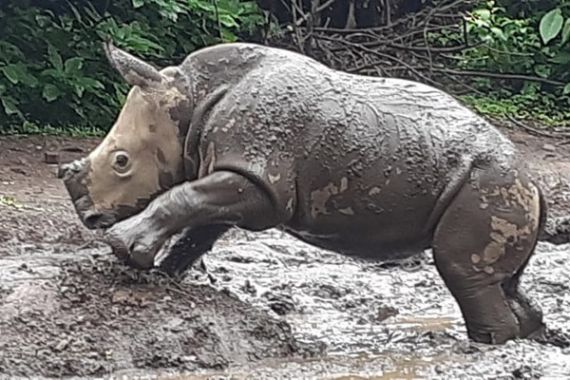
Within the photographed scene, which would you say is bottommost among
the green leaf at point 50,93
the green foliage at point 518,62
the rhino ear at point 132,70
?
the green foliage at point 518,62

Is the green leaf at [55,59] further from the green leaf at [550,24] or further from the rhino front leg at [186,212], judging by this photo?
the rhino front leg at [186,212]

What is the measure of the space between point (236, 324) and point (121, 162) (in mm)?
805

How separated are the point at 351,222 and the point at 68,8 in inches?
251

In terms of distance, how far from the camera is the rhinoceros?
5379 mm

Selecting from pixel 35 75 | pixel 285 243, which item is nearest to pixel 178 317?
pixel 285 243

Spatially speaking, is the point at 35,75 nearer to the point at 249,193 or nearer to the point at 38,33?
the point at 38,33

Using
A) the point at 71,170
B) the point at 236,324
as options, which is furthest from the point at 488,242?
the point at 71,170

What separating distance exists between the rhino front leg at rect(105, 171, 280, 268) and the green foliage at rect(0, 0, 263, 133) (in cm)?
551

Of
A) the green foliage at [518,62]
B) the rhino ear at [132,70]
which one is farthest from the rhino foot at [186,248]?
Answer: the green foliage at [518,62]

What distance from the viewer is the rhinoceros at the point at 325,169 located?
5379 millimetres

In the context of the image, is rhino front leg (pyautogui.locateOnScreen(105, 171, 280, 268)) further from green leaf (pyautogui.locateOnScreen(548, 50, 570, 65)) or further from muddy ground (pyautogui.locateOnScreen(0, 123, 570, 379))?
green leaf (pyautogui.locateOnScreen(548, 50, 570, 65))

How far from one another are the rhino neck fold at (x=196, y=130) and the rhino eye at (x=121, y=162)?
0.78 feet

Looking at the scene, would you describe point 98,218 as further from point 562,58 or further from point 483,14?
point 562,58

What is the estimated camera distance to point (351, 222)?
217 inches
